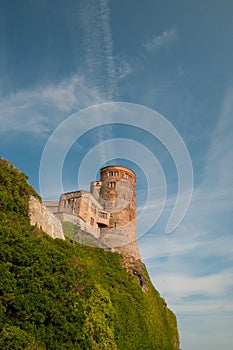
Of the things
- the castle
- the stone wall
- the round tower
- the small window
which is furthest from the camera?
the small window

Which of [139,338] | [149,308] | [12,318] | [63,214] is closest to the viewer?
[12,318]

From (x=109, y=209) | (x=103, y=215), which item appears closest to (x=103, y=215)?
(x=103, y=215)

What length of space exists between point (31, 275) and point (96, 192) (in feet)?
97.7

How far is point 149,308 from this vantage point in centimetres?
3120

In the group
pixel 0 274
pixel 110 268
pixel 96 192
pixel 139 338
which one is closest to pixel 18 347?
pixel 0 274

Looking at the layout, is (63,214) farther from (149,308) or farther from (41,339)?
(41,339)

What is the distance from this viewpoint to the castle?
118ft

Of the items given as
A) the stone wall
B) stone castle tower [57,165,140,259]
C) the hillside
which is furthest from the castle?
the hillside

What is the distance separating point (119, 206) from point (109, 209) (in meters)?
1.53

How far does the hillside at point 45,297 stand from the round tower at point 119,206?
14199 mm

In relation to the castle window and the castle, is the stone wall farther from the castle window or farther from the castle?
the castle window

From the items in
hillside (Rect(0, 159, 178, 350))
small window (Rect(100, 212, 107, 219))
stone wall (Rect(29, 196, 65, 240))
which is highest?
small window (Rect(100, 212, 107, 219))

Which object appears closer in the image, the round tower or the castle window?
the round tower

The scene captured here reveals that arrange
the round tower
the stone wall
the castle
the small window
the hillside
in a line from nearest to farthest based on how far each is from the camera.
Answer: the hillside, the stone wall, the castle, the round tower, the small window
